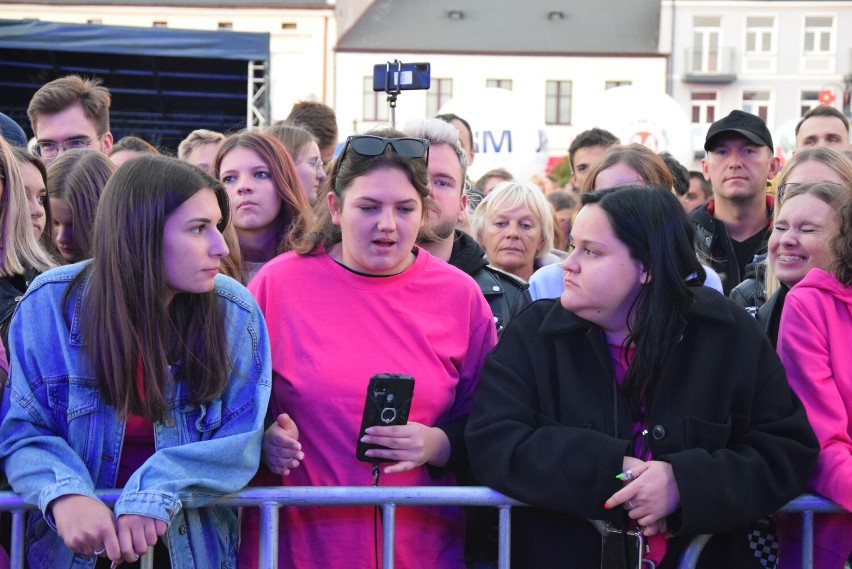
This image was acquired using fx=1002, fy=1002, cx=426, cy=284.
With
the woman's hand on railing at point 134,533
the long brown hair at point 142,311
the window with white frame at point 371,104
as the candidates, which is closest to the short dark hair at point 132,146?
the long brown hair at point 142,311

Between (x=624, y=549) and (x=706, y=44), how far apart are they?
4316cm

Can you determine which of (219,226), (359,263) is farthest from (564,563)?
(219,226)

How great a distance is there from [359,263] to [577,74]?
42186mm

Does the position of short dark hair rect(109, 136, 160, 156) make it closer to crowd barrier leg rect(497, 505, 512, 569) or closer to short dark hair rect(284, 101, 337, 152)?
short dark hair rect(284, 101, 337, 152)

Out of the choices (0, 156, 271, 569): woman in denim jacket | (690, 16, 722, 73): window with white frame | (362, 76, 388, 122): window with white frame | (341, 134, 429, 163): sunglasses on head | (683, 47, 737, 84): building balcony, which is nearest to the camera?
(0, 156, 271, 569): woman in denim jacket

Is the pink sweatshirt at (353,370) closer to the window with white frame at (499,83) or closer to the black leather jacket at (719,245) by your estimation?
the black leather jacket at (719,245)

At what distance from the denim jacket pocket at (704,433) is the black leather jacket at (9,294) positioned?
6.49 feet

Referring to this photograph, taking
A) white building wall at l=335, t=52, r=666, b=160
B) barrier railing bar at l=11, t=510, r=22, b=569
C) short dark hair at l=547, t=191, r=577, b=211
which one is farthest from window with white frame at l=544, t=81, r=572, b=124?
barrier railing bar at l=11, t=510, r=22, b=569

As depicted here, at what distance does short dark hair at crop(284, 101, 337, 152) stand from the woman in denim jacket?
326 cm

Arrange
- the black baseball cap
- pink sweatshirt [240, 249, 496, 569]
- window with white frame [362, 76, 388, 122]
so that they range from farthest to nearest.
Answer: window with white frame [362, 76, 388, 122]
the black baseball cap
pink sweatshirt [240, 249, 496, 569]

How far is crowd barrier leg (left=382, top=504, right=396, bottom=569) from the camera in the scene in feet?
8.47

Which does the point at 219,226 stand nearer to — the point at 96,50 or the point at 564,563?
the point at 564,563

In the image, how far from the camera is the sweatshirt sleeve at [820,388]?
2664mm

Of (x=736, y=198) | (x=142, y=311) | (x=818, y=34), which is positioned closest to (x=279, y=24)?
(x=818, y=34)
